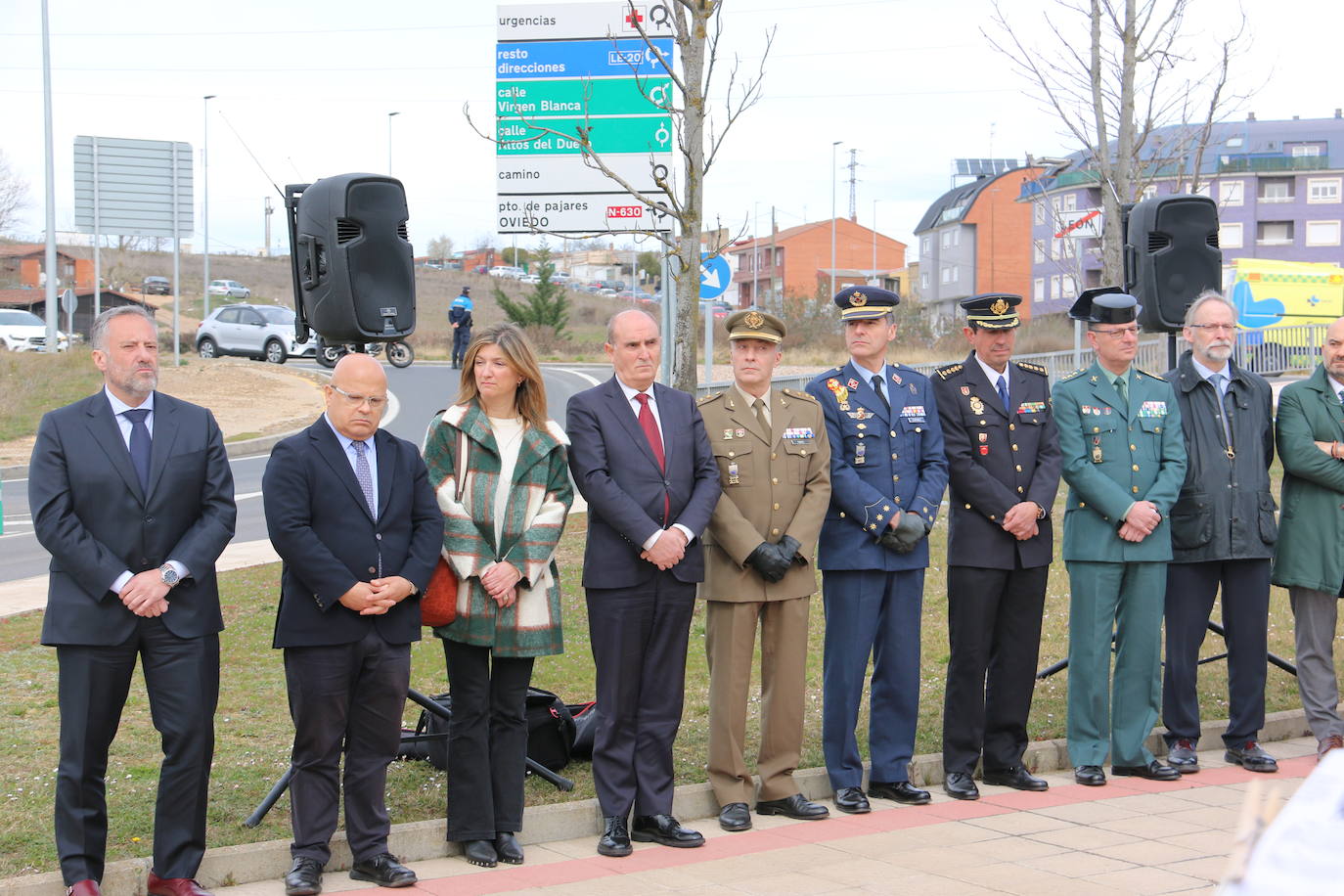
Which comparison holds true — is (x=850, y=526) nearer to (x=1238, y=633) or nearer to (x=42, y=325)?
(x=1238, y=633)

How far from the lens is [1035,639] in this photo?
23.1 ft

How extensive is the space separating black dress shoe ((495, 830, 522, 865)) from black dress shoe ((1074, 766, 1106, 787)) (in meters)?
2.87

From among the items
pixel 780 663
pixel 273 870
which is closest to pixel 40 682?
pixel 273 870

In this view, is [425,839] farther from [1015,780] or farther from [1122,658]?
[1122,658]

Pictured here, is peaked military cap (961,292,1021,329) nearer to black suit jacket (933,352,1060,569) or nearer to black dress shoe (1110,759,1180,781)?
black suit jacket (933,352,1060,569)

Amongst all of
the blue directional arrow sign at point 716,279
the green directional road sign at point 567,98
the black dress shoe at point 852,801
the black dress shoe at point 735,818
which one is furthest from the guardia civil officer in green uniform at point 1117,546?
the blue directional arrow sign at point 716,279

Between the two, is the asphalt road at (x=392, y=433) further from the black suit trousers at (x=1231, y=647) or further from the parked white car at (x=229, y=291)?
the parked white car at (x=229, y=291)

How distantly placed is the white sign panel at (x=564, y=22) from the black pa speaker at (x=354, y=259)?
3732 millimetres

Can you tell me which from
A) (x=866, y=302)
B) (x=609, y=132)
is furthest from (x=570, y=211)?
(x=866, y=302)

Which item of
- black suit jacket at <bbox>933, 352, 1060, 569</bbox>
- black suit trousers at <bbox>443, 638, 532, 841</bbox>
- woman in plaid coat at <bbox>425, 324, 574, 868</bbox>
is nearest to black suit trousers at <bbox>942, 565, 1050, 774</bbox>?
black suit jacket at <bbox>933, 352, 1060, 569</bbox>

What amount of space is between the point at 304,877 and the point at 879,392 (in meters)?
3.41

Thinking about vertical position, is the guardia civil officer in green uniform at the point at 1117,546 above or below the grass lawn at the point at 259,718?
above

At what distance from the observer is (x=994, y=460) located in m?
7.07

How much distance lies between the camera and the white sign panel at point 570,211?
10391 millimetres
